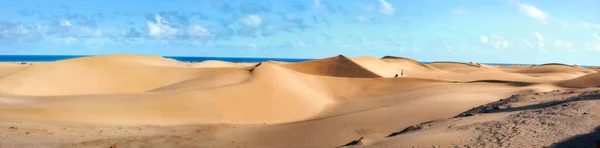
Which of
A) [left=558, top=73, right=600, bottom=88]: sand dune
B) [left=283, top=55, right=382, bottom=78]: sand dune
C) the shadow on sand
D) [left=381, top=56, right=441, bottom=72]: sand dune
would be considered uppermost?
[left=381, top=56, right=441, bottom=72]: sand dune

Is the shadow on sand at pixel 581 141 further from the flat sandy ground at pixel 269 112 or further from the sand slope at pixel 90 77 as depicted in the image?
the sand slope at pixel 90 77

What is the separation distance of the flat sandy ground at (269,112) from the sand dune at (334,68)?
558cm

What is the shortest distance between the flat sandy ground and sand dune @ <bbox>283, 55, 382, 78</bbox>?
5575 mm

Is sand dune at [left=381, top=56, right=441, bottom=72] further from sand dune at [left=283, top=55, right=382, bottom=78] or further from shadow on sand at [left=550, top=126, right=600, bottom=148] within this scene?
shadow on sand at [left=550, top=126, right=600, bottom=148]

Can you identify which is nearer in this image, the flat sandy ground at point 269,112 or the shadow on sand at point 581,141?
the shadow on sand at point 581,141

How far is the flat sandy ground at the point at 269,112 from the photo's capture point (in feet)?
27.9

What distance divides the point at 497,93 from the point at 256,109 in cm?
942

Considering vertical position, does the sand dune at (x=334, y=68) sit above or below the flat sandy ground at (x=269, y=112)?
above

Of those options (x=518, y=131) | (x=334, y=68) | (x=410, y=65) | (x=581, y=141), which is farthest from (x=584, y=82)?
(x=410, y=65)

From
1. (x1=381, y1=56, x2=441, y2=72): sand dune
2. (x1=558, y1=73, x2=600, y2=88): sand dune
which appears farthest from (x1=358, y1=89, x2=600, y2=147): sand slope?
(x1=381, y1=56, x2=441, y2=72): sand dune

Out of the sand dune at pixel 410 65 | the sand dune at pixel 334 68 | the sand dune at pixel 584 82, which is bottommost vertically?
the sand dune at pixel 584 82

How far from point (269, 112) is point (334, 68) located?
16.1 metres

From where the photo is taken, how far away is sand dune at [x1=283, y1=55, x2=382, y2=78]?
31000mm

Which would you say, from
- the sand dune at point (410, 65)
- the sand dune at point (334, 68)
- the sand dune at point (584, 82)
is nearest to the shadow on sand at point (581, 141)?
the sand dune at point (584, 82)
